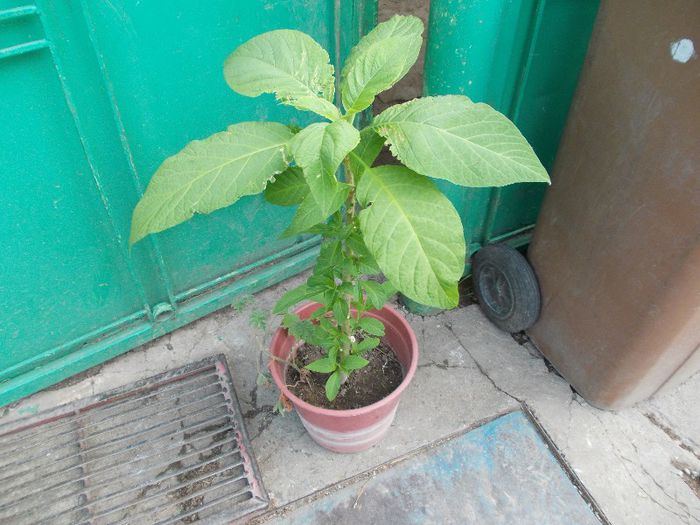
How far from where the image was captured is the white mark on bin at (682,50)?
1.39 m

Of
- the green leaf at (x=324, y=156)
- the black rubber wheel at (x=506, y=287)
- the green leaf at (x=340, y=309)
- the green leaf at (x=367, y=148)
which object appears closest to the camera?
the green leaf at (x=324, y=156)

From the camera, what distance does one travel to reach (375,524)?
1896 millimetres

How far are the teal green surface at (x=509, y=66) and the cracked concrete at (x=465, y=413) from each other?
23.9 inches

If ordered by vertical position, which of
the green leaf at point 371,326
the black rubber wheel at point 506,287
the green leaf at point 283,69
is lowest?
the black rubber wheel at point 506,287

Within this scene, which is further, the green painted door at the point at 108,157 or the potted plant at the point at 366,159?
the green painted door at the point at 108,157

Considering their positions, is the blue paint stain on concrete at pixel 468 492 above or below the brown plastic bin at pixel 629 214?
below

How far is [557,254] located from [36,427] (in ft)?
7.59

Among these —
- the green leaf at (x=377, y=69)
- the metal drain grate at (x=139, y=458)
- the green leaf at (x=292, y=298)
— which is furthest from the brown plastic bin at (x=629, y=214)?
the metal drain grate at (x=139, y=458)

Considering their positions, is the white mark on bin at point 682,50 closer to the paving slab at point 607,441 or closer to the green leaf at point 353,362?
the green leaf at point 353,362

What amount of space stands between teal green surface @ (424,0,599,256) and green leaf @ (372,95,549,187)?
2.37 ft

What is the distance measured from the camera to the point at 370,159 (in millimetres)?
1355

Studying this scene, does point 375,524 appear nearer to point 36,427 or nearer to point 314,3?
point 36,427

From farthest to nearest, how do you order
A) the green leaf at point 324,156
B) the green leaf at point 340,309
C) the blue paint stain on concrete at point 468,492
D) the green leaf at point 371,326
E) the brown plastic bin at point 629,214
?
the blue paint stain on concrete at point 468,492
the green leaf at point 371,326
the green leaf at point 340,309
the brown plastic bin at point 629,214
the green leaf at point 324,156

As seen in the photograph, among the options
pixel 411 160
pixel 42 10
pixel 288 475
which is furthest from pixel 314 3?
pixel 288 475
